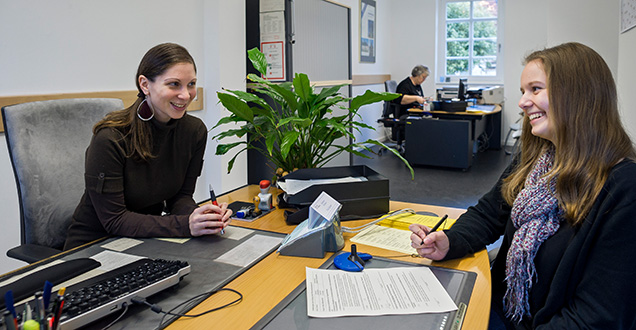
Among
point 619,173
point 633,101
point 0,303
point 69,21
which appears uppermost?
point 69,21

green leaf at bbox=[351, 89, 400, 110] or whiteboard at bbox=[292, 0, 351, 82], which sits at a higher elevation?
whiteboard at bbox=[292, 0, 351, 82]

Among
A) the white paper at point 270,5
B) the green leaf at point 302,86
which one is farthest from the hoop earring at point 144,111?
the white paper at point 270,5

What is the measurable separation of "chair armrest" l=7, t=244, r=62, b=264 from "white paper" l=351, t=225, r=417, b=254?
35.7 inches

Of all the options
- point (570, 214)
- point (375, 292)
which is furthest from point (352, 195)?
point (570, 214)

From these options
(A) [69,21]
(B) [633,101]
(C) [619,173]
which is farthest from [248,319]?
(A) [69,21]

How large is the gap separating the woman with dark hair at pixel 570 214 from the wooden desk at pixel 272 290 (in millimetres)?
85

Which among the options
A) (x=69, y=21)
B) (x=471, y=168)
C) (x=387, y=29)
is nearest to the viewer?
(x=69, y=21)

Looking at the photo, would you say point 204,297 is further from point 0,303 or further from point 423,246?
point 423,246

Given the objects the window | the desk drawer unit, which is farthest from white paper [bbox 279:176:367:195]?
the window

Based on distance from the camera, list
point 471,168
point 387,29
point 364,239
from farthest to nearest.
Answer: point 387,29 → point 471,168 → point 364,239

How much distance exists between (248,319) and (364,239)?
21.6 inches

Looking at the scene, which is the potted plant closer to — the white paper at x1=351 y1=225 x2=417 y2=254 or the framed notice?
the white paper at x1=351 y1=225 x2=417 y2=254

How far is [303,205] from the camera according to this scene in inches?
62.2

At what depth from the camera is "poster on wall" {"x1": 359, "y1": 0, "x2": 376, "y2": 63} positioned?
6680 mm
